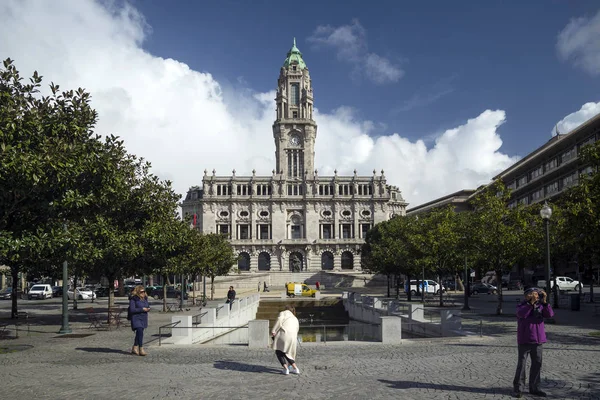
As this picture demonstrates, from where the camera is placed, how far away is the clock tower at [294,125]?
10469 cm

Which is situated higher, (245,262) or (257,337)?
(245,262)

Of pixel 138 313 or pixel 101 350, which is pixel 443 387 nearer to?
pixel 138 313

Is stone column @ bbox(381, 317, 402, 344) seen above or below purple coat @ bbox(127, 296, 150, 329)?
below

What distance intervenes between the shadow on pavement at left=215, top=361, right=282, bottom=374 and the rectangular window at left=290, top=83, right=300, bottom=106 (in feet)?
315

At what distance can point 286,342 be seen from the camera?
12.7m

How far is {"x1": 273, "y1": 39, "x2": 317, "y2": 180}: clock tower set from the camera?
104688 mm

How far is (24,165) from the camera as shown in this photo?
14.3 m

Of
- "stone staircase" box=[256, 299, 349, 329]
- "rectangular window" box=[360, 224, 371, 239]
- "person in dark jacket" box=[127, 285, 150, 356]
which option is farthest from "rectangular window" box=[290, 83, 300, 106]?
"person in dark jacket" box=[127, 285, 150, 356]

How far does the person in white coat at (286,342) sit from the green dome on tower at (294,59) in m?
100

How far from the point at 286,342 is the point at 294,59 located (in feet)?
335

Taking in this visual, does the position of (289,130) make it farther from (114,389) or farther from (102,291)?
(114,389)

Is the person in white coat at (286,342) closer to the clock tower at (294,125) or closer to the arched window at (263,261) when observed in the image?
the arched window at (263,261)

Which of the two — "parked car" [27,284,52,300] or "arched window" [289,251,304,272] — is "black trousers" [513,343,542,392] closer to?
"parked car" [27,284,52,300]

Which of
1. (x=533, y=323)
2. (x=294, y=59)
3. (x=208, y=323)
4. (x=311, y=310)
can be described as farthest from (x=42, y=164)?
(x=294, y=59)
